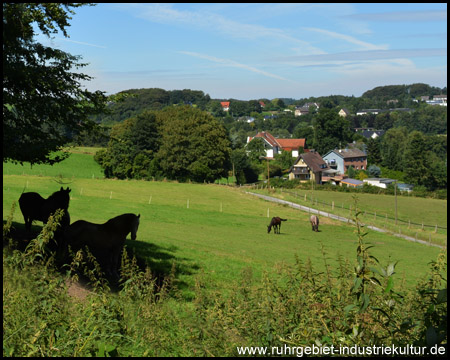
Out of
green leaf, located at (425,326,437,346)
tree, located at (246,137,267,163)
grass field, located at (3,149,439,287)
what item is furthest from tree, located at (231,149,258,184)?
green leaf, located at (425,326,437,346)

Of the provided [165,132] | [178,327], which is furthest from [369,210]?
[178,327]

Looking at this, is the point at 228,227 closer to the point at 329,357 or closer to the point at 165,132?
the point at 329,357

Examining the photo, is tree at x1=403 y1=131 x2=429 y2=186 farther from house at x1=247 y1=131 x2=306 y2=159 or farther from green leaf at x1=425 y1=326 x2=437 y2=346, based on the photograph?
green leaf at x1=425 y1=326 x2=437 y2=346

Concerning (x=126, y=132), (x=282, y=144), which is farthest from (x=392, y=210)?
(x=282, y=144)

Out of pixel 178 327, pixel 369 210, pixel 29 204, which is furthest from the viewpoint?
pixel 369 210

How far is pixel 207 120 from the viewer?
92.1 meters

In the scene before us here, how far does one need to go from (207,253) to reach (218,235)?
11814mm

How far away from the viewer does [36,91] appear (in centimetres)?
1355

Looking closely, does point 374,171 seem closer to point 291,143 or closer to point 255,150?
point 255,150

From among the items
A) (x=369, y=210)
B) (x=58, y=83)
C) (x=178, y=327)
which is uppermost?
(x=58, y=83)

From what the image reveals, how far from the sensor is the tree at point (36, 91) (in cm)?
1222

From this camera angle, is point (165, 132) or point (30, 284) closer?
point (30, 284)

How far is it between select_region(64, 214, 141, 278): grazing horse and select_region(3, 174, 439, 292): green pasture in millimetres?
2413

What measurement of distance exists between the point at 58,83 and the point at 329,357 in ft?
38.6
